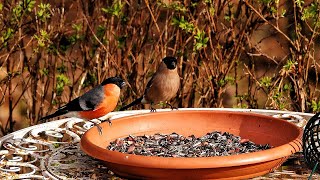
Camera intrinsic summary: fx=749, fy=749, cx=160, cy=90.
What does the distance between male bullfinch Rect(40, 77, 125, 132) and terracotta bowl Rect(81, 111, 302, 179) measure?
354 millimetres

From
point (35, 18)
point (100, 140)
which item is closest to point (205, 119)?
point (100, 140)

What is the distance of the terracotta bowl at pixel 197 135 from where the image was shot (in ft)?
8.35

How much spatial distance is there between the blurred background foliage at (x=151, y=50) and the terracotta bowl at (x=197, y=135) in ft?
4.85

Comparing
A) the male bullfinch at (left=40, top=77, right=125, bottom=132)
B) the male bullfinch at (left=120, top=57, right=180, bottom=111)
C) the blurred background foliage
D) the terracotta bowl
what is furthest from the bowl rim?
the blurred background foliage

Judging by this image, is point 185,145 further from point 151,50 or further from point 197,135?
point 151,50

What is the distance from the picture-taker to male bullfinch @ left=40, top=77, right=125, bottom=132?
11.4 ft

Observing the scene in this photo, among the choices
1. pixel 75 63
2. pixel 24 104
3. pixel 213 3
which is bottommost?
pixel 24 104

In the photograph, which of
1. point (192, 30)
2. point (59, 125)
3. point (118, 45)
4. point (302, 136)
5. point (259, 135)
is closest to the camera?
point (302, 136)

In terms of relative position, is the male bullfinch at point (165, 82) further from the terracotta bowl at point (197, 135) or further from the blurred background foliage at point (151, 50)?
the terracotta bowl at point (197, 135)

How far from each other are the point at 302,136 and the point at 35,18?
2.64 meters

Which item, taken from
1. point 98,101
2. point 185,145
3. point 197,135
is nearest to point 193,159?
point 185,145

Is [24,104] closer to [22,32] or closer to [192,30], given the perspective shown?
[22,32]

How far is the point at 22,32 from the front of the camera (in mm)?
5117

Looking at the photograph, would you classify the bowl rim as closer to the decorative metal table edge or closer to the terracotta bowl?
the terracotta bowl
